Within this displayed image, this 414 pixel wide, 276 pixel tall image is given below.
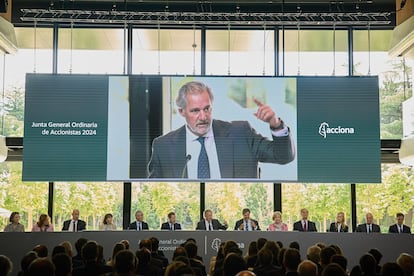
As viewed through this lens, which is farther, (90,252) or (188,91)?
(188,91)

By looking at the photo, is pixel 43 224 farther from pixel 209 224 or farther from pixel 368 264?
pixel 368 264

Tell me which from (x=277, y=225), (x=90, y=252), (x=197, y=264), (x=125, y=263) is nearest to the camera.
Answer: (x=125, y=263)

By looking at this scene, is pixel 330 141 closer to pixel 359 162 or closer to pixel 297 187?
pixel 359 162

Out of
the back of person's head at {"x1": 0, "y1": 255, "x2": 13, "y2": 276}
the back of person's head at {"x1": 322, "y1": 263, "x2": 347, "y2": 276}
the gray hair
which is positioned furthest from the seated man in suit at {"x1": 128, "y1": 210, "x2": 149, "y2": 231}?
the back of person's head at {"x1": 322, "y1": 263, "x2": 347, "y2": 276}

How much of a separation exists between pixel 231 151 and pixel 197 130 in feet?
2.56

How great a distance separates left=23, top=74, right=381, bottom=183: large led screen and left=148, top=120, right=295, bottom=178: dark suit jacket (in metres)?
0.02

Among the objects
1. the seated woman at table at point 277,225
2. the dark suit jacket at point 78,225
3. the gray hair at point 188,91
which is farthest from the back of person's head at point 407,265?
the dark suit jacket at point 78,225

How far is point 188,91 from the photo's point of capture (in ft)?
41.6

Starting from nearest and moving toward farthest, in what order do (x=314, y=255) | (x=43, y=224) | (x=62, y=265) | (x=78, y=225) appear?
1. (x=62, y=265)
2. (x=314, y=255)
3. (x=43, y=224)
4. (x=78, y=225)

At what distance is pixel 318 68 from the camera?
14.1 m

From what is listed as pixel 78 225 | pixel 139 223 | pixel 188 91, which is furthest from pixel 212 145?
pixel 78 225

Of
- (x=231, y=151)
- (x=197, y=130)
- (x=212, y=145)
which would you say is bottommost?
(x=231, y=151)

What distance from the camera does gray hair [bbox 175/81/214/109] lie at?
12648 mm

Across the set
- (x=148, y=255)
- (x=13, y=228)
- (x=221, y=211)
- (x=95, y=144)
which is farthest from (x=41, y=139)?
(x=148, y=255)
